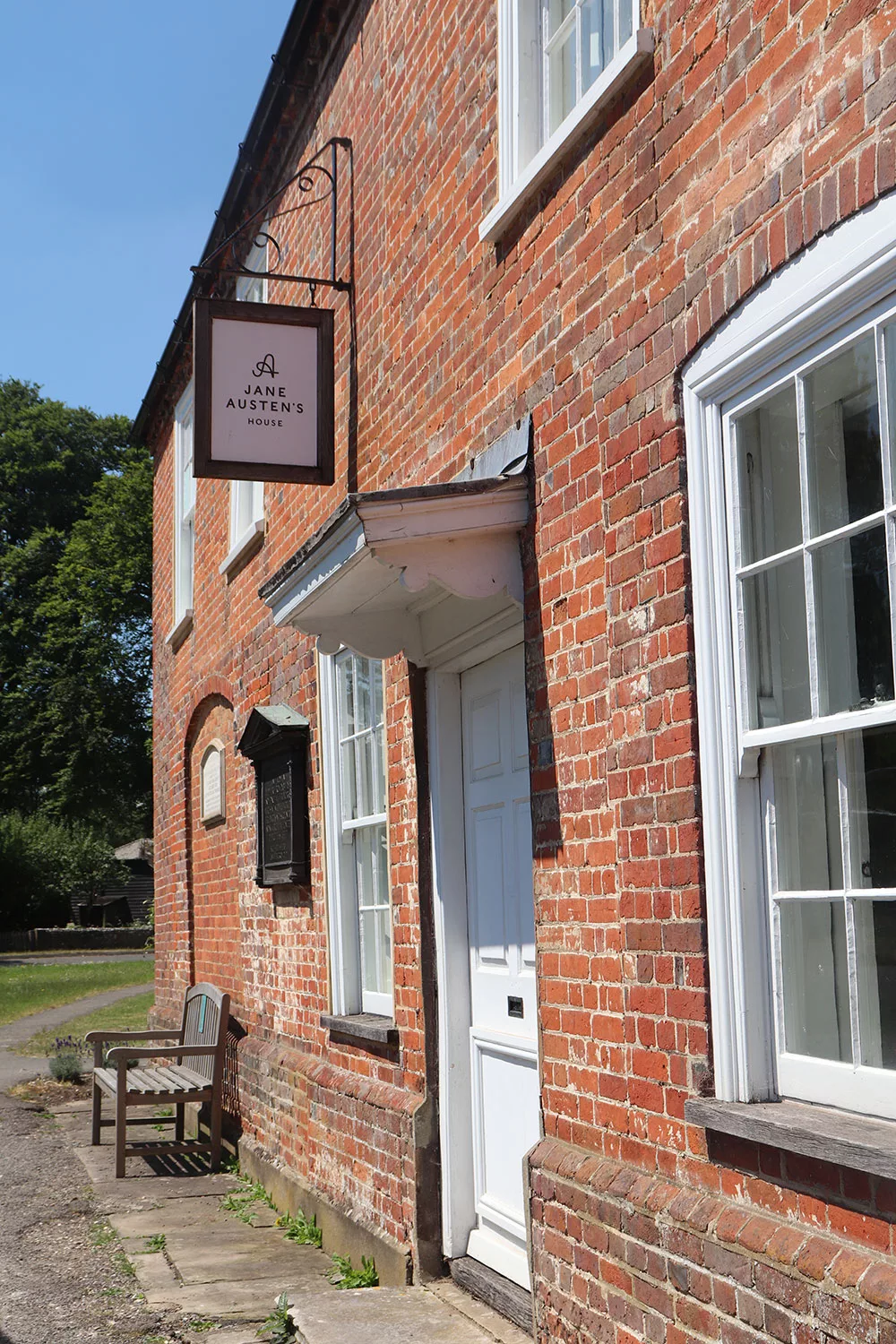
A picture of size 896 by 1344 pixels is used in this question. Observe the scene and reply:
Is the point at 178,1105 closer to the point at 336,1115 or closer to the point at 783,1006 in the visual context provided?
the point at 336,1115

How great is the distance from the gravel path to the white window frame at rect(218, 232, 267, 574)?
13.8ft

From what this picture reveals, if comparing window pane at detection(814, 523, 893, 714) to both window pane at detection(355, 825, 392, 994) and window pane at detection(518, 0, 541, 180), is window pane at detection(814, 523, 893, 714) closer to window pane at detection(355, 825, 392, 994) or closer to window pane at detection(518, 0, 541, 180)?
window pane at detection(518, 0, 541, 180)

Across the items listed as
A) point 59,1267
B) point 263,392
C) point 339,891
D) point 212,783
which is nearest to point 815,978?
point 339,891

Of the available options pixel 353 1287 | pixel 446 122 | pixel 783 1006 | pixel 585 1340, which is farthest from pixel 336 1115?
pixel 446 122

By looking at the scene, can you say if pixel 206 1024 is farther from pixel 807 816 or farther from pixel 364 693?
pixel 807 816

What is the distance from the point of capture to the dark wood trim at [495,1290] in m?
5.07

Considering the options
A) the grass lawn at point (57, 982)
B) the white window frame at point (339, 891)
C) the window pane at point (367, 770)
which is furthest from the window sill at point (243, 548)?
the grass lawn at point (57, 982)

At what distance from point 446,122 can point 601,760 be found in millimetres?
3085

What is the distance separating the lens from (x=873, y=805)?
3.24 metres

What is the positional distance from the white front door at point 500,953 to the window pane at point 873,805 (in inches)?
86.4

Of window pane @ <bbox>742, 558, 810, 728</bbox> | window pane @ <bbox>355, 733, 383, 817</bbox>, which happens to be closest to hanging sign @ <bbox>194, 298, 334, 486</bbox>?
window pane @ <bbox>355, 733, 383, 817</bbox>

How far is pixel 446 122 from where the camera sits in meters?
6.09

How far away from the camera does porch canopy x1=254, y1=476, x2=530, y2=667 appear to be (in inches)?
189

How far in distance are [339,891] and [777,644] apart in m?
4.30
